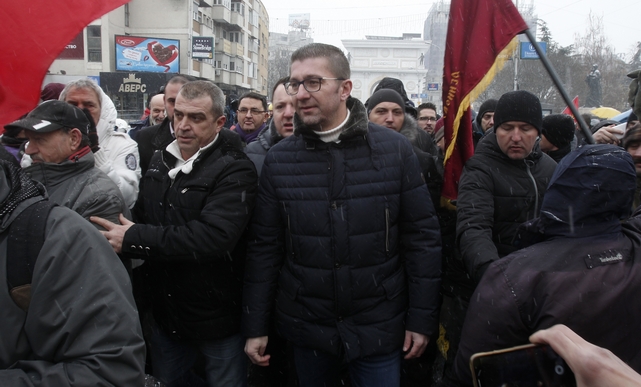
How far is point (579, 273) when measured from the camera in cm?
178

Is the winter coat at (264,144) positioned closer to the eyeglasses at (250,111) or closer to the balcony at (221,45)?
the eyeglasses at (250,111)

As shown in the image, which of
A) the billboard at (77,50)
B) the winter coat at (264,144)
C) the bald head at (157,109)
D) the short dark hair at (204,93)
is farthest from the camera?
the billboard at (77,50)

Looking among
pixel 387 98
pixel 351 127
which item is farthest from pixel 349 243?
pixel 387 98

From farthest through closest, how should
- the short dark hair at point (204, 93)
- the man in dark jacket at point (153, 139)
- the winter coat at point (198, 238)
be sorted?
1. the man in dark jacket at point (153, 139)
2. the short dark hair at point (204, 93)
3. the winter coat at point (198, 238)

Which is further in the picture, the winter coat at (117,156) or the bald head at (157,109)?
the bald head at (157,109)

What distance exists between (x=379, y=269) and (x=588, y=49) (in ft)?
128

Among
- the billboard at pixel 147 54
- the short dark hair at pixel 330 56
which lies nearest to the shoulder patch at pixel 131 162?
the short dark hair at pixel 330 56

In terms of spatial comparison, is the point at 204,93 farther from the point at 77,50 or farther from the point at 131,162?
the point at 77,50

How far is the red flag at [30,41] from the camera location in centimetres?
198

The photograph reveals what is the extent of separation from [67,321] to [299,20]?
12874 centimetres

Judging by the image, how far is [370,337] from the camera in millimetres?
2629

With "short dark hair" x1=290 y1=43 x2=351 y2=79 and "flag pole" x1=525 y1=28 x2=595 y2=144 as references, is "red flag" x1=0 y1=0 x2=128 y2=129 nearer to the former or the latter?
"short dark hair" x1=290 y1=43 x2=351 y2=79

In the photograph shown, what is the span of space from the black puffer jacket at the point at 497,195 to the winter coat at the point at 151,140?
2473 millimetres

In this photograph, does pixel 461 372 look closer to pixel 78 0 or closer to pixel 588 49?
pixel 78 0
